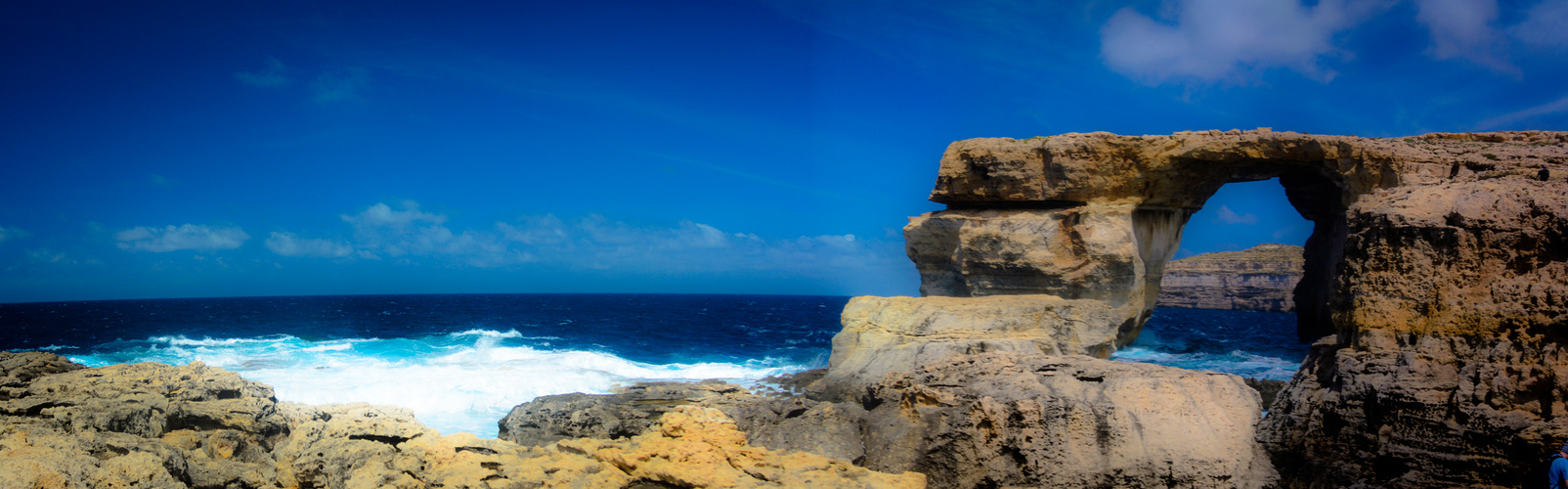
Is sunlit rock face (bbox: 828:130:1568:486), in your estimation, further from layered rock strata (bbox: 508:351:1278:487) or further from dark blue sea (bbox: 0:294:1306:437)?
dark blue sea (bbox: 0:294:1306:437)

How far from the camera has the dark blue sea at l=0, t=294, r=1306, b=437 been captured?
1677cm

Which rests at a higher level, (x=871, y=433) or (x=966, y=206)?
(x=966, y=206)

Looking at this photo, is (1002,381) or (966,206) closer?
(1002,381)

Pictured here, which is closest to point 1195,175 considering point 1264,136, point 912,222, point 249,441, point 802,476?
point 1264,136

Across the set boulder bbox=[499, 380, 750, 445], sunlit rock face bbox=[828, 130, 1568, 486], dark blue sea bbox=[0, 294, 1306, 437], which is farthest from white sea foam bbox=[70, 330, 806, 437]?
sunlit rock face bbox=[828, 130, 1568, 486]

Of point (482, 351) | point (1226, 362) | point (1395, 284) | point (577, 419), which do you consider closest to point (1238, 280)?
point (1226, 362)

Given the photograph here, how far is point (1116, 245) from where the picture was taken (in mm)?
13977

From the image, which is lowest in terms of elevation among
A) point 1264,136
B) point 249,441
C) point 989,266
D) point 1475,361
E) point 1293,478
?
point 1293,478

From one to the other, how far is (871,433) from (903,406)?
1.90ft

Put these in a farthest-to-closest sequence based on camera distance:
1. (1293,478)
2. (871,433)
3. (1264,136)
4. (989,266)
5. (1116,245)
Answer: (989,266)
(1116,245)
(1264,136)
(871,433)
(1293,478)

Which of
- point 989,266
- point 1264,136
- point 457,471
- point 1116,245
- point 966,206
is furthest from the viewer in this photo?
point 966,206

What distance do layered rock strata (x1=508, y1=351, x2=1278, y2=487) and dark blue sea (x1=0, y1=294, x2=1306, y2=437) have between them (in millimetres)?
7965

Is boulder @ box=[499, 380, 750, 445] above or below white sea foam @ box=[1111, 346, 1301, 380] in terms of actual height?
above

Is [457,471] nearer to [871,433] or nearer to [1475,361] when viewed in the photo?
[871,433]
